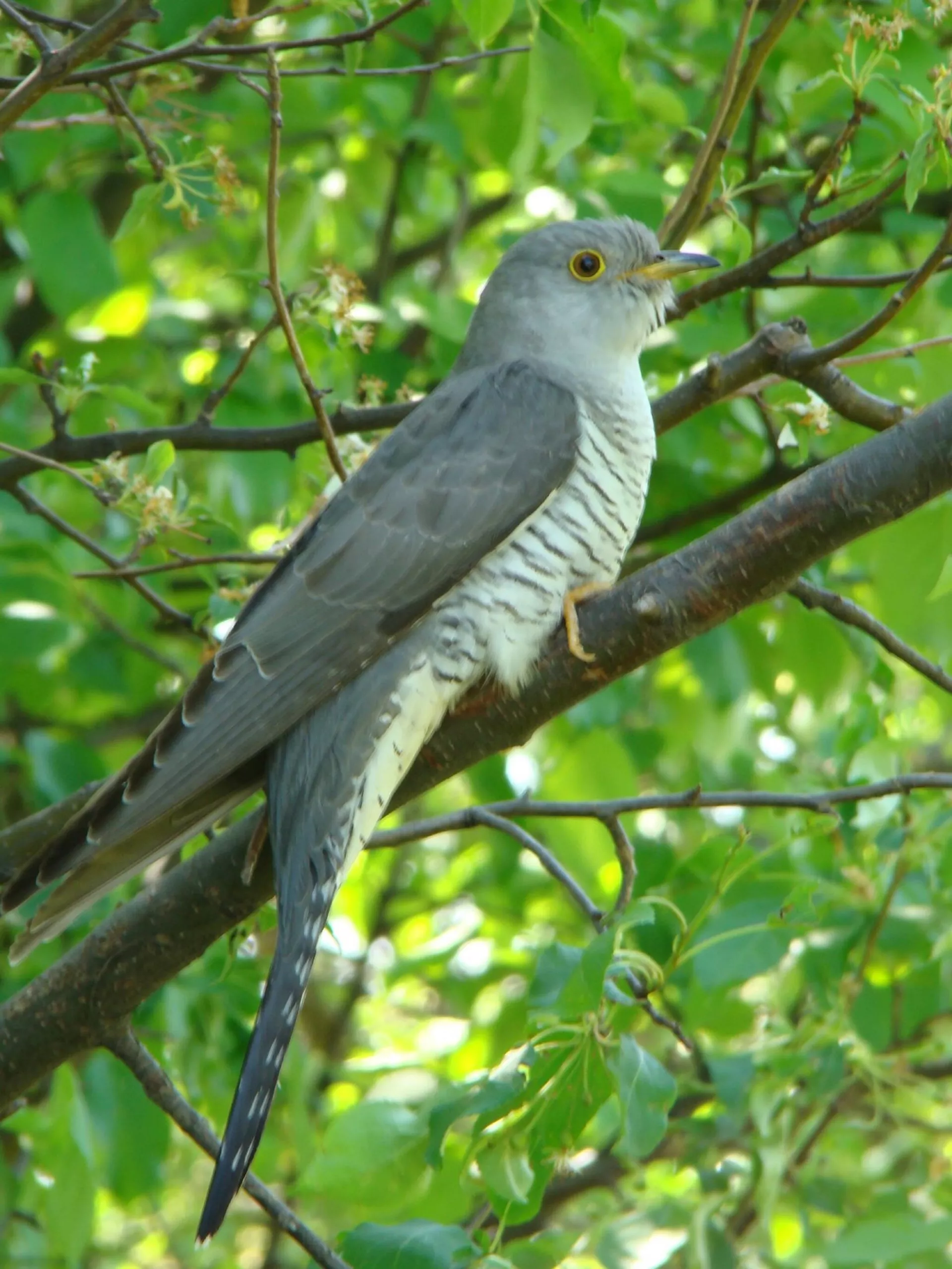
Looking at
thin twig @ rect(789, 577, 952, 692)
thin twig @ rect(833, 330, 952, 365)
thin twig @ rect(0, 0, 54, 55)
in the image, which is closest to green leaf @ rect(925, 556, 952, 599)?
thin twig @ rect(789, 577, 952, 692)

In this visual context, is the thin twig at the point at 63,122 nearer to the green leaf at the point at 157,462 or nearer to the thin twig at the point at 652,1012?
the green leaf at the point at 157,462

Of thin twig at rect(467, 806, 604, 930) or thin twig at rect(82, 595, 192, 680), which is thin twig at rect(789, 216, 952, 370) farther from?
thin twig at rect(82, 595, 192, 680)

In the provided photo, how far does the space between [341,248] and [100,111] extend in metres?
1.64

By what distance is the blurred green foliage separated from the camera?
2619 millimetres

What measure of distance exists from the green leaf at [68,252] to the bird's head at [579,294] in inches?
37.1

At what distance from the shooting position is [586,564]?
298 cm

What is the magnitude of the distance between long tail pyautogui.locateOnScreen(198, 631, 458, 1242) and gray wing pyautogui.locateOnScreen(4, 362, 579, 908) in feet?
0.20

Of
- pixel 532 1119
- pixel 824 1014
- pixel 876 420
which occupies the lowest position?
pixel 532 1119

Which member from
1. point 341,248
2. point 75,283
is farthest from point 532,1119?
point 341,248

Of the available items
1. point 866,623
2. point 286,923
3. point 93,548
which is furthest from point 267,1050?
point 866,623

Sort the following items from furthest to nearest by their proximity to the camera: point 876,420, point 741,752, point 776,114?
point 741,752 < point 776,114 < point 876,420

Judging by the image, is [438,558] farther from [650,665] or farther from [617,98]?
[650,665]

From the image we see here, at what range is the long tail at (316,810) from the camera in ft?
7.66

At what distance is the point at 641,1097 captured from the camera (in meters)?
2.14
